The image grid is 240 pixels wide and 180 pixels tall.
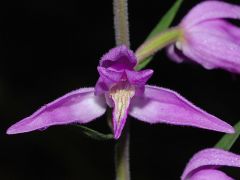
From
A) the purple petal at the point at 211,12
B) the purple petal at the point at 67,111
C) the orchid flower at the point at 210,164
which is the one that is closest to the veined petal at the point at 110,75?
the purple petal at the point at 67,111

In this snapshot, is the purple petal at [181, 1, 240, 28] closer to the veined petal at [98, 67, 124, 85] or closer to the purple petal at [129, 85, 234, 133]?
the purple petal at [129, 85, 234, 133]

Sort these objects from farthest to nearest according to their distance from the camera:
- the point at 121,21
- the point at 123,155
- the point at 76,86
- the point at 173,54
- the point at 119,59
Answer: the point at 76,86
the point at 173,54
the point at 123,155
the point at 121,21
the point at 119,59

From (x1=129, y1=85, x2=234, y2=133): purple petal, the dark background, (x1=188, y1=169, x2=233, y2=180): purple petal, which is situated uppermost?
(x1=129, y1=85, x2=234, y2=133): purple petal

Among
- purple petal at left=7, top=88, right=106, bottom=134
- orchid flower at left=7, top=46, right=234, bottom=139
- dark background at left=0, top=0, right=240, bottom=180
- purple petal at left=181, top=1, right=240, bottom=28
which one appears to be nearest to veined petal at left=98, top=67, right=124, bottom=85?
orchid flower at left=7, top=46, right=234, bottom=139

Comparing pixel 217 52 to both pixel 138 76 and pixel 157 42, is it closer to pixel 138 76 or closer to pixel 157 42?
pixel 157 42

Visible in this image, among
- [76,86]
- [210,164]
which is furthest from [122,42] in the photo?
[76,86]

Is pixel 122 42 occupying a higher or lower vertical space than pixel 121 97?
higher
